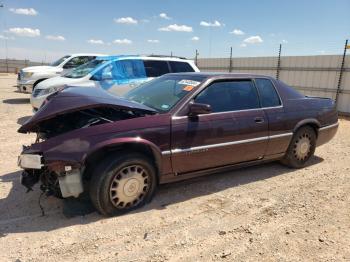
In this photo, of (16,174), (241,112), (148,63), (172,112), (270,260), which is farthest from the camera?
(148,63)

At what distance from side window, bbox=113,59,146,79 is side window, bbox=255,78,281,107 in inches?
187

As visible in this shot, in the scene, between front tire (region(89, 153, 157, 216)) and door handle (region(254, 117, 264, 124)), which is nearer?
front tire (region(89, 153, 157, 216))

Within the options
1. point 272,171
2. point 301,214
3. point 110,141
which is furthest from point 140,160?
point 272,171

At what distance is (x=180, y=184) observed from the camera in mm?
4566

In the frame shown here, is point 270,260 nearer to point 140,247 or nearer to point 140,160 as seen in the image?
point 140,247

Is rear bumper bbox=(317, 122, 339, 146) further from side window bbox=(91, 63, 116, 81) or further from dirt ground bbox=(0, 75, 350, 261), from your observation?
side window bbox=(91, 63, 116, 81)

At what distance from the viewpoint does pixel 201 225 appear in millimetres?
3477

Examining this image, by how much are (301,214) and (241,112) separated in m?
1.49

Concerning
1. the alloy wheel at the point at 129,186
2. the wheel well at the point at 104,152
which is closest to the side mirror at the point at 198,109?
the wheel well at the point at 104,152

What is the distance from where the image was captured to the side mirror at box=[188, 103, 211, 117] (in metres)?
3.77

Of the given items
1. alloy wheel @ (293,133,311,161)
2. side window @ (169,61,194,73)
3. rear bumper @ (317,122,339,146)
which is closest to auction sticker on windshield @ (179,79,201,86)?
alloy wheel @ (293,133,311,161)

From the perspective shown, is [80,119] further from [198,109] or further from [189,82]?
[189,82]

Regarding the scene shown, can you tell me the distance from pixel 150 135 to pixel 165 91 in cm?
98

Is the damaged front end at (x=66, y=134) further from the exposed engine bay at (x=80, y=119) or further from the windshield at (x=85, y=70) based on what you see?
the windshield at (x=85, y=70)
